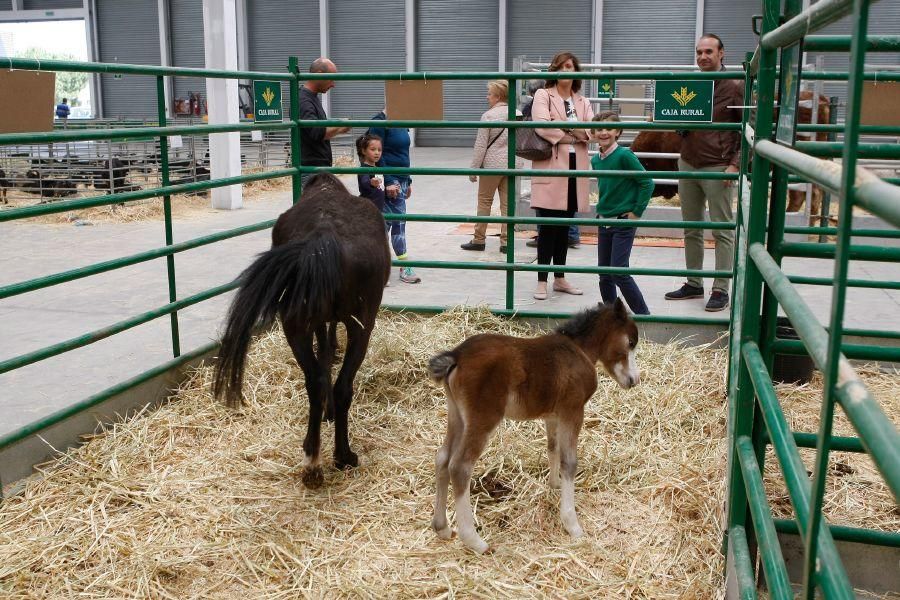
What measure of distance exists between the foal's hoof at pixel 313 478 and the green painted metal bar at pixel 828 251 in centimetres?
225

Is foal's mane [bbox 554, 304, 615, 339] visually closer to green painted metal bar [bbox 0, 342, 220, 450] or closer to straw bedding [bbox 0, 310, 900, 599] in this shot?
straw bedding [bbox 0, 310, 900, 599]

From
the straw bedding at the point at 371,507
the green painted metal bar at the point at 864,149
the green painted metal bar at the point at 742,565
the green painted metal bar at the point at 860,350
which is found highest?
the green painted metal bar at the point at 864,149

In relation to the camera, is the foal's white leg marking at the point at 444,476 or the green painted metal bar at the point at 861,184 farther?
the foal's white leg marking at the point at 444,476

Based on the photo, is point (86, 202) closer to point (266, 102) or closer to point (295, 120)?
point (266, 102)

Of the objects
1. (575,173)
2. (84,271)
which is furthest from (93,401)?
(575,173)

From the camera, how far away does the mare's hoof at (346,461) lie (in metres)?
3.96

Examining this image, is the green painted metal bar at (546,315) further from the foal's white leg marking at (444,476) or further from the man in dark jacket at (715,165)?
the foal's white leg marking at (444,476)

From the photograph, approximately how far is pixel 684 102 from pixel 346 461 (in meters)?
3.23

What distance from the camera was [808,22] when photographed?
169cm

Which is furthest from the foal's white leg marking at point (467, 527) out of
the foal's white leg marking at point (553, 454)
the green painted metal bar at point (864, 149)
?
the green painted metal bar at point (864, 149)

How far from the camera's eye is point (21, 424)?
4.27m

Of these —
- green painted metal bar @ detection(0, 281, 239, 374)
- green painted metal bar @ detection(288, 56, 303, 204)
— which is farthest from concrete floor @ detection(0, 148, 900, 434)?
green painted metal bar @ detection(288, 56, 303, 204)

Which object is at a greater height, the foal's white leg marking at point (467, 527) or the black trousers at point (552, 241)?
the black trousers at point (552, 241)

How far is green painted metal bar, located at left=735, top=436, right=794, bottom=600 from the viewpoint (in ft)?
5.30
